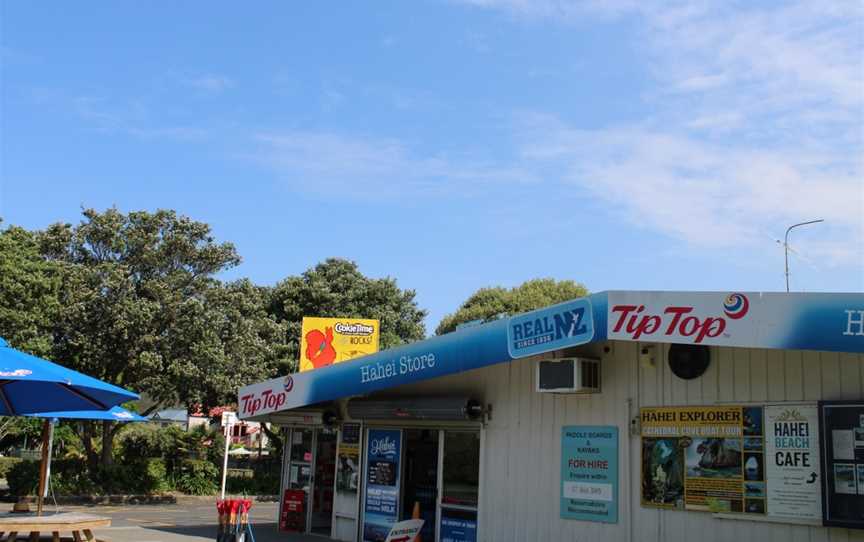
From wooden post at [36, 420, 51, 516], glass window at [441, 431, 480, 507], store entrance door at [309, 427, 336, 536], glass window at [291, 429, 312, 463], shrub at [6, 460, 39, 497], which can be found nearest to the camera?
wooden post at [36, 420, 51, 516]

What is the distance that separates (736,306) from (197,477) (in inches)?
859

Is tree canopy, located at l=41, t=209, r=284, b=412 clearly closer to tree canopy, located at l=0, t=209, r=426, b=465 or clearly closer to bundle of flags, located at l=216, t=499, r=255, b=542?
tree canopy, located at l=0, t=209, r=426, b=465

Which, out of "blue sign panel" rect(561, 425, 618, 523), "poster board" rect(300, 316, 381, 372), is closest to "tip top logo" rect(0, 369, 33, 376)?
"blue sign panel" rect(561, 425, 618, 523)

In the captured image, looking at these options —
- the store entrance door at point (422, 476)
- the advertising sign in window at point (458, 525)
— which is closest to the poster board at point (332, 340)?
the store entrance door at point (422, 476)

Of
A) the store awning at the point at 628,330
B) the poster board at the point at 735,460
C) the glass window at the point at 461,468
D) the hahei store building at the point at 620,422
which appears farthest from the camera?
the glass window at the point at 461,468

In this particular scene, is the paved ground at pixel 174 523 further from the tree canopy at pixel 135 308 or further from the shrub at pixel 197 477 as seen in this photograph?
the tree canopy at pixel 135 308

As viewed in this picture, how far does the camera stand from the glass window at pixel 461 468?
473 inches

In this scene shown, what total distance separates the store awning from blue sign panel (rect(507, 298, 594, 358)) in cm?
1

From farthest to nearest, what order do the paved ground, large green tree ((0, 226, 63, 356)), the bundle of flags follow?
large green tree ((0, 226, 63, 356))
the paved ground
the bundle of flags

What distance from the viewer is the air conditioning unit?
1016 centimetres

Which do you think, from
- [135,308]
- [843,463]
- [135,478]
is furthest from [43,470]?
[135,478]

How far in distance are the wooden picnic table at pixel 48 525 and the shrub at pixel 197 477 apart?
50.3 feet

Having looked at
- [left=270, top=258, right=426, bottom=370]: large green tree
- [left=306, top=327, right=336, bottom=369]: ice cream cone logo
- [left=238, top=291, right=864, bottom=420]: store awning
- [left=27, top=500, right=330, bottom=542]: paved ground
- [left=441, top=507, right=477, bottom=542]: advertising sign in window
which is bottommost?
[left=27, top=500, right=330, bottom=542]: paved ground

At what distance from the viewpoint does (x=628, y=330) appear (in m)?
8.77
